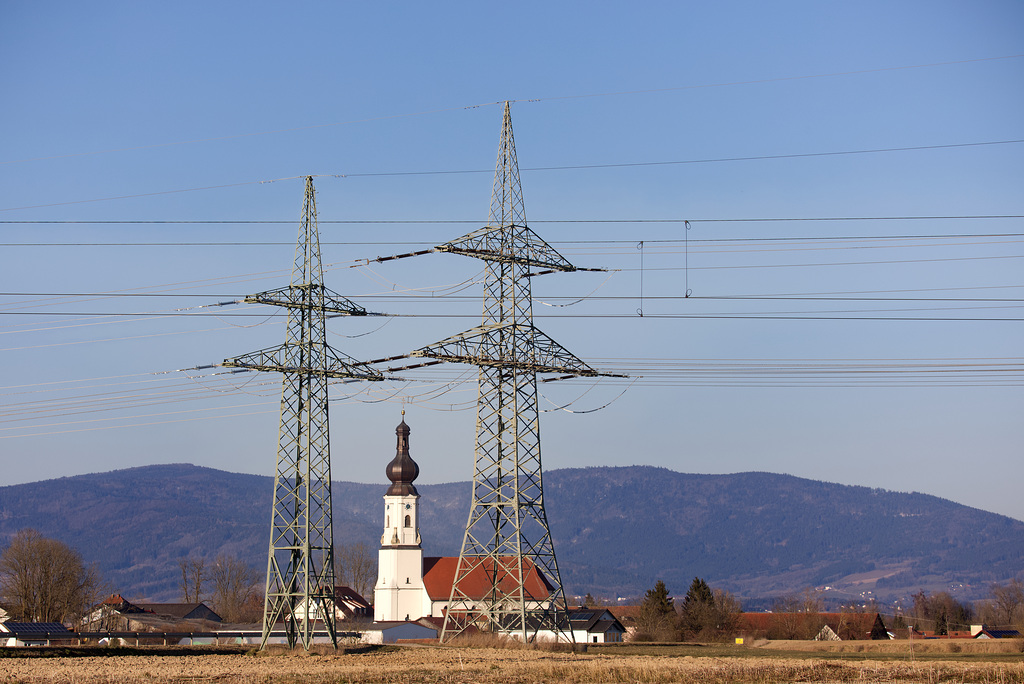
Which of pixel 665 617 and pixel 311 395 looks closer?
pixel 311 395

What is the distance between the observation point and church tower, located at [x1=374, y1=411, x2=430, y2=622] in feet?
399

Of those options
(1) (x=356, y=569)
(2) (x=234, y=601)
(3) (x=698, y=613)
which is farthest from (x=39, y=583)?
(1) (x=356, y=569)

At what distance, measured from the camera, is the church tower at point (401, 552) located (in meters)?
122

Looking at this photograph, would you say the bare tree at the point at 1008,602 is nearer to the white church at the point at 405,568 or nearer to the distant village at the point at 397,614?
the distant village at the point at 397,614

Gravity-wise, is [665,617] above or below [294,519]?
below

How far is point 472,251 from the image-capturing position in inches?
1774

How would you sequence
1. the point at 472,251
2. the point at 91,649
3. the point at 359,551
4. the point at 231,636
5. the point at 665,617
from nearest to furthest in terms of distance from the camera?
the point at 472,251 → the point at 91,649 → the point at 231,636 → the point at 665,617 → the point at 359,551

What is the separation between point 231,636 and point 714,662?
5387 centimetres

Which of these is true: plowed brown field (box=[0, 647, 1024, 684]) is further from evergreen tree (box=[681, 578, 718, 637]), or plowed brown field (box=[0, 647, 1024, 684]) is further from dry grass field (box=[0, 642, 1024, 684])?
evergreen tree (box=[681, 578, 718, 637])

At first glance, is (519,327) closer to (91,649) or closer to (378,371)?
(378,371)

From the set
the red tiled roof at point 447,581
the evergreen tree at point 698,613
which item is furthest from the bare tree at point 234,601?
the evergreen tree at point 698,613

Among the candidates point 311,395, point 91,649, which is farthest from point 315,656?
point 91,649

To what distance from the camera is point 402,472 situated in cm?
12544

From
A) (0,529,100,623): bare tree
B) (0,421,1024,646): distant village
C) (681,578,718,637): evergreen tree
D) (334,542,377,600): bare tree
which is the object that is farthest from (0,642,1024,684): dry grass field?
(334,542,377,600): bare tree
